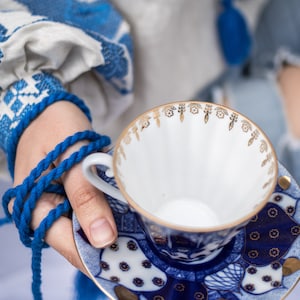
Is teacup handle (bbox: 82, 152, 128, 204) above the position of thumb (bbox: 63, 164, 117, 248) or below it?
above

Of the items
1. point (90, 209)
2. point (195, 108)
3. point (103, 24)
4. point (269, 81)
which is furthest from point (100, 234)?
point (269, 81)

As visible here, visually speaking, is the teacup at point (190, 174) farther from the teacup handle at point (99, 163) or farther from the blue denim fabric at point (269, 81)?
the blue denim fabric at point (269, 81)

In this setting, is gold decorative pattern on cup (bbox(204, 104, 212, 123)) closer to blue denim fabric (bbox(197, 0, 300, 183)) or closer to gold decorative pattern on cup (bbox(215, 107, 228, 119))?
gold decorative pattern on cup (bbox(215, 107, 228, 119))

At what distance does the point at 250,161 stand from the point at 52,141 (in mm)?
165

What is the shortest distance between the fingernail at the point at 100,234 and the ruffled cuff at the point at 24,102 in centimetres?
13

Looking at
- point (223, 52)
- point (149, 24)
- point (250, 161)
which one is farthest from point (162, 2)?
point (250, 161)

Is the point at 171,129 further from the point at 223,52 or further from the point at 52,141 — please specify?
the point at 223,52

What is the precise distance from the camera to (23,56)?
0.41 metres

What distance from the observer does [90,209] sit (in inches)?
13.4

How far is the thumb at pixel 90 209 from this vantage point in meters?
0.33

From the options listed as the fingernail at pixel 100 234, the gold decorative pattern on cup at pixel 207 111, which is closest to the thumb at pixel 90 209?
the fingernail at pixel 100 234

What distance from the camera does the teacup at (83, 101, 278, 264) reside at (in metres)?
0.31

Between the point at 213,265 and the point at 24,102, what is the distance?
216 millimetres

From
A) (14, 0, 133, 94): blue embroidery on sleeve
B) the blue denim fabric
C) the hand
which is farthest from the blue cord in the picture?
the blue denim fabric
